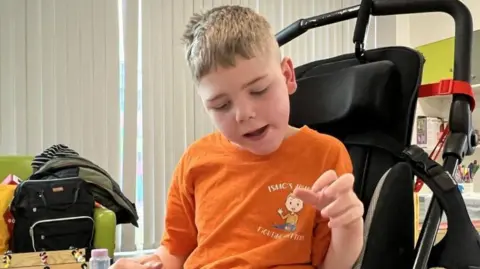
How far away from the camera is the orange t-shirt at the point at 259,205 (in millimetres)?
988

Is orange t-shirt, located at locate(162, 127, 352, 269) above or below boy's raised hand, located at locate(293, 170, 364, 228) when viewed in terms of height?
below

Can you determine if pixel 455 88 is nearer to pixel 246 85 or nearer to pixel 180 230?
pixel 246 85

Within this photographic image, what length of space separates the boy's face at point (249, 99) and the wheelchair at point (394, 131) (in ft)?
0.81

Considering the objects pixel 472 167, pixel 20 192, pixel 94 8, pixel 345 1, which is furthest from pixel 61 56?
pixel 472 167

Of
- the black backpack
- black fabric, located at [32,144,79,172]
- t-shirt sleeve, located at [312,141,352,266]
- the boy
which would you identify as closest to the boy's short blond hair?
the boy

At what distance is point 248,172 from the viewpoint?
3.48 ft

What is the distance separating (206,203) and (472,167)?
2.89 metres

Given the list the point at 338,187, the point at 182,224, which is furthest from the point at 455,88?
the point at 182,224

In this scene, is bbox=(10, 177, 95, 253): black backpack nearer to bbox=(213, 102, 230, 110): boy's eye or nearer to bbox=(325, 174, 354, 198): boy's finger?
bbox=(213, 102, 230, 110): boy's eye

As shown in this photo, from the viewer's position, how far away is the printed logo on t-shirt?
990 mm

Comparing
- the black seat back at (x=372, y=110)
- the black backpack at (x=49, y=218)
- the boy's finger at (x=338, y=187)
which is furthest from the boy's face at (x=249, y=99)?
the black backpack at (x=49, y=218)

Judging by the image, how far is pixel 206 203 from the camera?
1.09 meters

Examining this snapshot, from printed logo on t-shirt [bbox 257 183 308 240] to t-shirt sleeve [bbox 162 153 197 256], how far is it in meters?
0.20

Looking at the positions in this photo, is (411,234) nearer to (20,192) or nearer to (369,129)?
(369,129)
